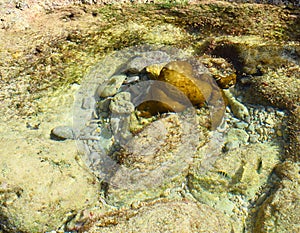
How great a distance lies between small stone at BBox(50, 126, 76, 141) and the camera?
3363 millimetres

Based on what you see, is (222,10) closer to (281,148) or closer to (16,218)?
(281,148)

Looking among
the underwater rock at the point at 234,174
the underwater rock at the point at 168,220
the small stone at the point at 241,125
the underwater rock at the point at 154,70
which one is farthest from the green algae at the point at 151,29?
the underwater rock at the point at 168,220

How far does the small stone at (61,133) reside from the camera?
3363 mm

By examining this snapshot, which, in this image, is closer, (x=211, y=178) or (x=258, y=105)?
(x=211, y=178)

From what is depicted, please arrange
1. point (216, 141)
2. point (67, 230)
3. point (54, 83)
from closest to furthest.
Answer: point (67, 230) → point (216, 141) → point (54, 83)

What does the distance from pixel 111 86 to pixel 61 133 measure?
0.70 metres

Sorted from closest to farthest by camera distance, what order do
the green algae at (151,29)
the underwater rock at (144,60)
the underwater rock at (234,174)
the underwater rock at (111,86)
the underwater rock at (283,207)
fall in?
the underwater rock at (283,207)
the underwater rock at (234,174)
the underwater rock at (111,86)
the underwater rock at (144,60)
the green algae at (151,29)

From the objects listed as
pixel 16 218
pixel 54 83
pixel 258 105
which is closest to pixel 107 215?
pixel 16 218

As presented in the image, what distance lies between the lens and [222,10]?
425 cm

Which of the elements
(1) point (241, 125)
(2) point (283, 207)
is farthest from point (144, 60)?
(2) point (283, 207)

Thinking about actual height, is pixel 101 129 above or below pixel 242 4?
below

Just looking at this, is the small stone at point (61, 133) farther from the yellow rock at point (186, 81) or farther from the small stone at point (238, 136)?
the small stone at point (238, 136)

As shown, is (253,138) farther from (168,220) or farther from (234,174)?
(168,220)

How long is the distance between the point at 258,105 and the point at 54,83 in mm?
2034
